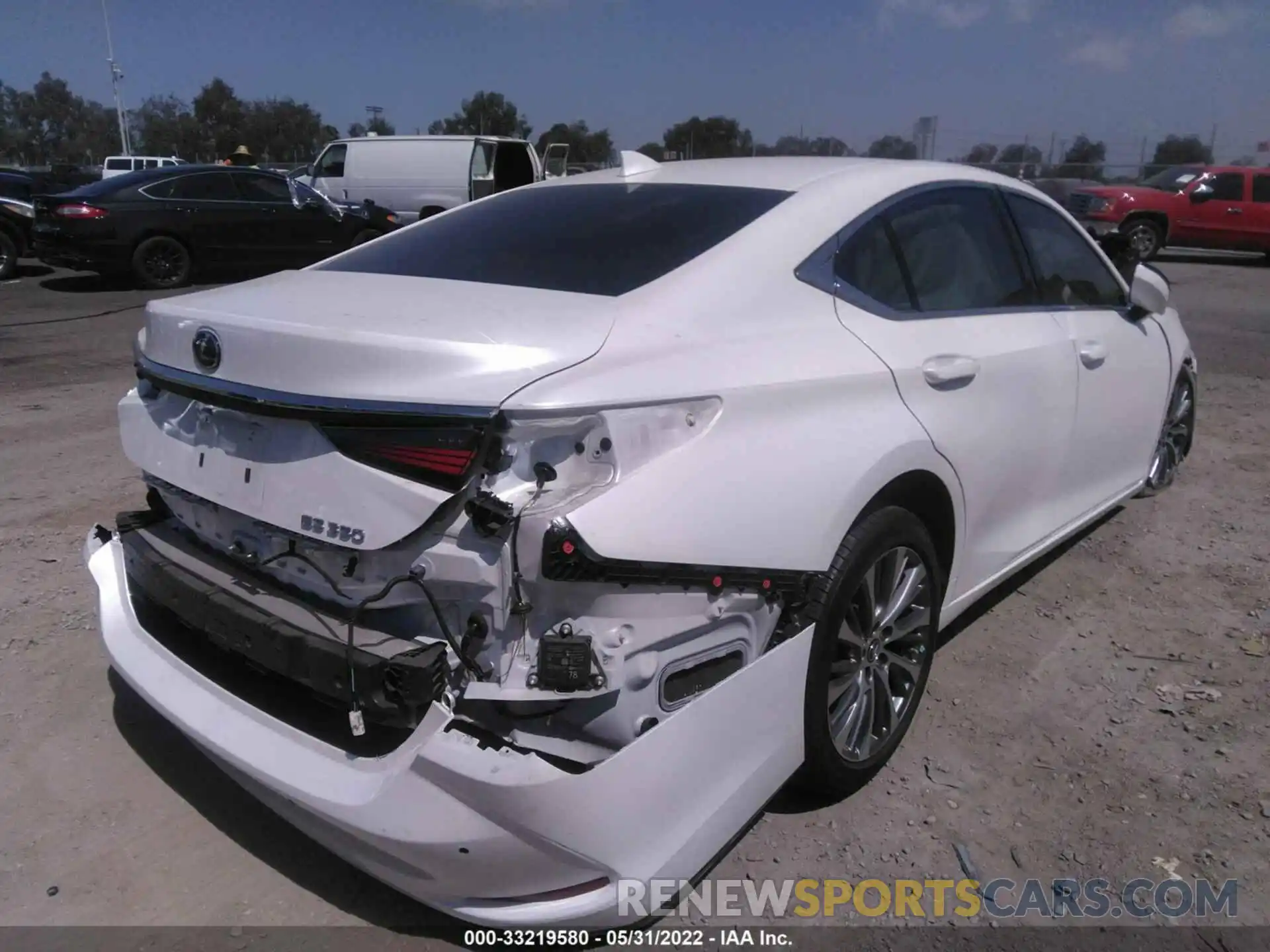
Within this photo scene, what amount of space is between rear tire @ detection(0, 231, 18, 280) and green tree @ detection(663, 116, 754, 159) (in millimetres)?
14210

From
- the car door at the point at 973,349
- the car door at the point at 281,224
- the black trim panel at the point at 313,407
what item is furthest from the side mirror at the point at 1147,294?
the car door at the point at 281,224

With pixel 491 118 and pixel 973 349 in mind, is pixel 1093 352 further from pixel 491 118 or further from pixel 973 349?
pixel 491 118

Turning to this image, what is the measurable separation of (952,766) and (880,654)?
0.50 metres

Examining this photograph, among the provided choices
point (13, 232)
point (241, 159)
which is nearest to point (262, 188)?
point (241, 159)

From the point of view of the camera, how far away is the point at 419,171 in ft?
56.1

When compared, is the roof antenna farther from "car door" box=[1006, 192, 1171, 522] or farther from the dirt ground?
the dirt ground

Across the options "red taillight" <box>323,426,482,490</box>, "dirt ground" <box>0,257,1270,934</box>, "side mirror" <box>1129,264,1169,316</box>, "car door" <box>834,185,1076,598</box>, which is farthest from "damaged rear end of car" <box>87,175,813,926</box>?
"side mirror" <box>1129,264,1169,316</box>

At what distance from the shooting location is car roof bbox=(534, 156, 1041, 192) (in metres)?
3.02

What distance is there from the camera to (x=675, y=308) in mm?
2334

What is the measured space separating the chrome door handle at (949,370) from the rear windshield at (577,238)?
64 centimetres

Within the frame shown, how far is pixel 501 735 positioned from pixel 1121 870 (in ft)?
5.56

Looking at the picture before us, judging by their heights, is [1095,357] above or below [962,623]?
above

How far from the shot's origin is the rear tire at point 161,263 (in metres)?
12.5

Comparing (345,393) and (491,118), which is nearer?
(345,393)
